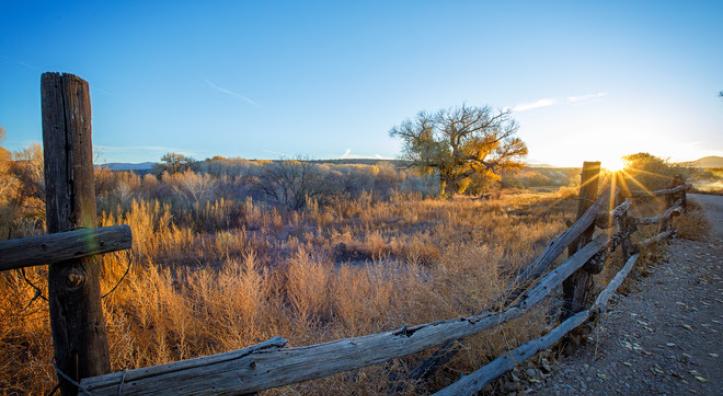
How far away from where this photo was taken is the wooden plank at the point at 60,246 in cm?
130

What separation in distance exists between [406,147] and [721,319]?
2066 centimetres

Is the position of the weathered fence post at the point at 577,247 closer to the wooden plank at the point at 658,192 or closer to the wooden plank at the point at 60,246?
the wooden plank at the point at 658,192

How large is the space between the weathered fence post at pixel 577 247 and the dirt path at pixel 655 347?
0.40 metres

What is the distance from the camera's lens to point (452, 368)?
105 inches

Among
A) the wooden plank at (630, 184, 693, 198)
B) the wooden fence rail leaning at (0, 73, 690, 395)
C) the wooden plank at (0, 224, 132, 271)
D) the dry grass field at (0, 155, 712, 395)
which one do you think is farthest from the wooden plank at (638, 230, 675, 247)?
the wooden plank at (0, 224, 132, 271)

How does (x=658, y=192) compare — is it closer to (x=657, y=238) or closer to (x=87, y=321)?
(x=657, y=238)

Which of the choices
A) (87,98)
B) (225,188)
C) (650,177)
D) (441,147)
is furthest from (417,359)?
(441,147)

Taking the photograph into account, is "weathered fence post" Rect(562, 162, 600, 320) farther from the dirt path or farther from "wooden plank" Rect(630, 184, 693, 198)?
"wooden plank" Rect(630, 184, 693, 198)

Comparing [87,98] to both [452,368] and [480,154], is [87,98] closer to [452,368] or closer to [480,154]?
[452,368]

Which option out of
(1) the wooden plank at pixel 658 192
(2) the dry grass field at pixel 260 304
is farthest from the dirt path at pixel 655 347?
(1) the wooden plank at pixel 658 192

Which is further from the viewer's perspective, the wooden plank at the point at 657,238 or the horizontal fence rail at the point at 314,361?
the wooden plank at the point at 657,238

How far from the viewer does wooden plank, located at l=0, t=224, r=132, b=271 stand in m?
1.30

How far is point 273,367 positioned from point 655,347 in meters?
4.02

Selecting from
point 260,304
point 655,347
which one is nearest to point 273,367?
point 260,304
